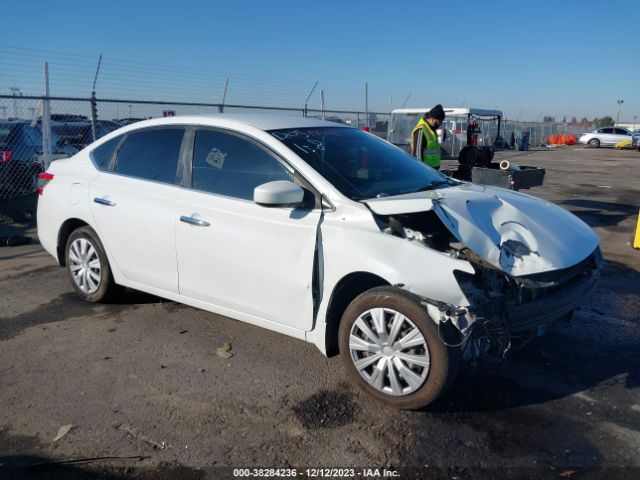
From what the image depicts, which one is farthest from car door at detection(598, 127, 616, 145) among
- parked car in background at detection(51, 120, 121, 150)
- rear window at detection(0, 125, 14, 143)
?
rear window at detection(0, 125, 14, 143)

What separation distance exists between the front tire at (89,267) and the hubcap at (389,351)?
2604mm

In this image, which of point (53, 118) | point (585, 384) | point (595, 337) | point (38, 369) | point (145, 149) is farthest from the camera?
point (53, 118)

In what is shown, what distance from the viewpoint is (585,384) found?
381cm

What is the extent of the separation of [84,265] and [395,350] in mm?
3194

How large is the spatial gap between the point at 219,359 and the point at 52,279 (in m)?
2.97

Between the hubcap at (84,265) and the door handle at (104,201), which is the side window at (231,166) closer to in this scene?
the door handle at (104,201)

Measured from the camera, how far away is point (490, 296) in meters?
3.35

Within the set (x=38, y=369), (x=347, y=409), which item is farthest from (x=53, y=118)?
(x=347, y=409)

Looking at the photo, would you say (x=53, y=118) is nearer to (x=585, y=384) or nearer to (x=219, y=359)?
(x=219, y=359)

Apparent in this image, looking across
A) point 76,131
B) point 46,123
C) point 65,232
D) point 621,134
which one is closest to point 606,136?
point 621,134

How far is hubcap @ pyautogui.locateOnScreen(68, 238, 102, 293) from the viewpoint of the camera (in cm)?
518

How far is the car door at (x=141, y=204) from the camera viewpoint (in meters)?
4.50

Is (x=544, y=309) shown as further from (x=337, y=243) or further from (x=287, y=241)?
(x=287, y=241)

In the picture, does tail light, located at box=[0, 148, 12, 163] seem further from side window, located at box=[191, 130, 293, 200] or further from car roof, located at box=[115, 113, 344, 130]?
side window, located at box=[191, 130, 293, 200]
